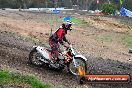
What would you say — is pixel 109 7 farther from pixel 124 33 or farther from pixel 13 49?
pixel 13 49

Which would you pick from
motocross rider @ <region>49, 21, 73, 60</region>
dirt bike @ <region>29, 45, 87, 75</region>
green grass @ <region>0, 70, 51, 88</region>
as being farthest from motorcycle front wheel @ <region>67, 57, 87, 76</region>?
green grass @ <region>0, 70, 51, 88</region>

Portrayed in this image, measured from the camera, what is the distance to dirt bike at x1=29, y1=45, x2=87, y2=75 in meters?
14.0

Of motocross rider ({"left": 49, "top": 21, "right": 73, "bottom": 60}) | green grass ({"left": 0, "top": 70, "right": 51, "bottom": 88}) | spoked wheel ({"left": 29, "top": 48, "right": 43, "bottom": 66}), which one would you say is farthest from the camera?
spoked wheel ({"left": 29, "top": 48, "right": 43, "bottom": 66})

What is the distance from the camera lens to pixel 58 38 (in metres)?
14.1

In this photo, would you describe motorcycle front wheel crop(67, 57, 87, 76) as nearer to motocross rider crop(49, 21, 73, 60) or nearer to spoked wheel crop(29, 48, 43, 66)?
motocross rider crop(49, 21, 73, 60)

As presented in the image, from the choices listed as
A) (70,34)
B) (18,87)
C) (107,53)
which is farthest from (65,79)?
(70,34)

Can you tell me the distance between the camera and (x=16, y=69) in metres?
13.3

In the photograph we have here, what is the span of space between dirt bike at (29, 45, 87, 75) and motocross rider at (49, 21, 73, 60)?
0.19 meters

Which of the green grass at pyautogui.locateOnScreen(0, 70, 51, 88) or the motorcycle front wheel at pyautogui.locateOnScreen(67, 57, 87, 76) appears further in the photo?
the motorcycle front wheel at pyautogui.locateOnScreen(67, 57, 87, 76)

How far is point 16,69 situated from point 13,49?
3.62 meters

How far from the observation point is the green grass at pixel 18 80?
36.7ft

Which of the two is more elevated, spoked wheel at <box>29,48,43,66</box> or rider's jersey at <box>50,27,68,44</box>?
rider's jersey at <box>50,27,68,44</box>

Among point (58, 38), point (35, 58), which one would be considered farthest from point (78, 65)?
point (35, 58)

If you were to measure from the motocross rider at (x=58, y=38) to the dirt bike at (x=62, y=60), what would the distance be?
185mm
